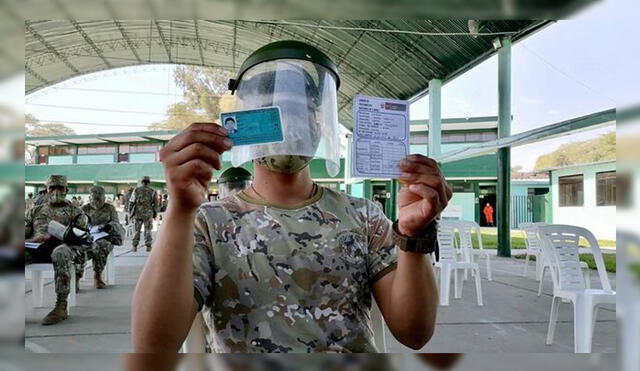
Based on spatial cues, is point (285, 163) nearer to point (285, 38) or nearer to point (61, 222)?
point (285, 38)

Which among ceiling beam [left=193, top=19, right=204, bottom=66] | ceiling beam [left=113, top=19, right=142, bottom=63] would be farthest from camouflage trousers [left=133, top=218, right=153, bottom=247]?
ceiling beam [left=113, top=19, right=142, bottom=63]

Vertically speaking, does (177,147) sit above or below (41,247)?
above

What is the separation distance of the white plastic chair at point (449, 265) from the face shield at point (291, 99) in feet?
9.41

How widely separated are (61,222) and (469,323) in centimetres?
360

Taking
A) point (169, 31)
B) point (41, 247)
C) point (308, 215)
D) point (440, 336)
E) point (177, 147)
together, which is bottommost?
point (440, 336)

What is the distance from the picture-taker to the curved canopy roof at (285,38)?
6.14 metres

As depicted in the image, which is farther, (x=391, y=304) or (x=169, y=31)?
(x=169, y=31)

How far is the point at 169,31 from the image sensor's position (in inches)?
460

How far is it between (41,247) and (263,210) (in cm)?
345

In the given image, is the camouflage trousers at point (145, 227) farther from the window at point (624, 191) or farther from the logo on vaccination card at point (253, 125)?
the window at point (624, 191)

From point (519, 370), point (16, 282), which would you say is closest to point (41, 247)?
point (16, 282)

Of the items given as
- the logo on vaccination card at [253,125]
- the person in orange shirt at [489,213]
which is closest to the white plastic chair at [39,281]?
the logo on vaccination card at [253,125]

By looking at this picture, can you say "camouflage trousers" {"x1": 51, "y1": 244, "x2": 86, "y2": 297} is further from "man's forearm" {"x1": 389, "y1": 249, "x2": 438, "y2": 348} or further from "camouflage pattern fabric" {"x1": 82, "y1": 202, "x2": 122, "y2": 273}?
"man's forearm" {"x1": 389, "y1": 249, "x2": 438, "y2": 348}

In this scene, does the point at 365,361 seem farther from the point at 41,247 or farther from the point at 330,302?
the point at 41,247
